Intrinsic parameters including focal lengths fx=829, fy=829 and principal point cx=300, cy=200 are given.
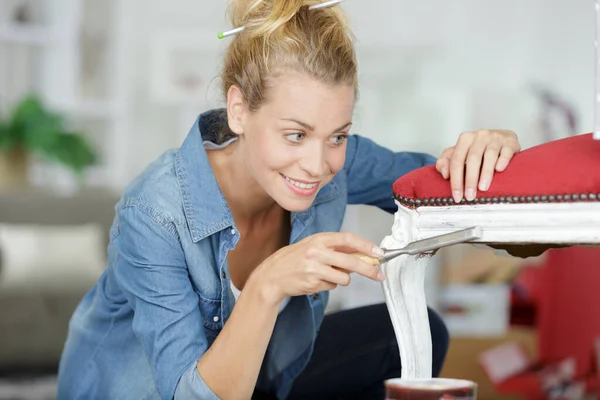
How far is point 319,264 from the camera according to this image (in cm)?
112

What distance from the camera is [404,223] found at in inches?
47.6

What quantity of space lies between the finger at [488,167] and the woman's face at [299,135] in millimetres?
264

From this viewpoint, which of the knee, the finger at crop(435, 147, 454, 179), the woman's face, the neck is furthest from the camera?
the knee

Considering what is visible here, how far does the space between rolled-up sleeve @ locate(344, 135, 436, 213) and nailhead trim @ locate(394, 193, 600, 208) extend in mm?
546

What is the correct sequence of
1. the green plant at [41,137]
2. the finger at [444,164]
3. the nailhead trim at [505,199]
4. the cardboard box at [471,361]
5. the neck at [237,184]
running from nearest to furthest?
1. the nailhead trim at [505,199]
2. the finger at [444,164]
3. the neck at [237,184]
4. the cardboard box at [471,361]
5. the green plant at [41,137]

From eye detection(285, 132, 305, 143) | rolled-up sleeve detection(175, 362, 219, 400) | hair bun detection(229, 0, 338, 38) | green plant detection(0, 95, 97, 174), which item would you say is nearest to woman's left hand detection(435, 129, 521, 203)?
eye detection(285, 132, 305, 143)

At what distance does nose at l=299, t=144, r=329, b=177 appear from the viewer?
1313 mm

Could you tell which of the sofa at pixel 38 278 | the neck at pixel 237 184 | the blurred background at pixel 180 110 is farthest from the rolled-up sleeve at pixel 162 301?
the sofa at pixel 38 278

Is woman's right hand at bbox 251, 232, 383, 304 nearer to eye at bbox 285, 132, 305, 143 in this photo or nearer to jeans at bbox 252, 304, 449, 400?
eye at bbox 285, 132, 305, 143

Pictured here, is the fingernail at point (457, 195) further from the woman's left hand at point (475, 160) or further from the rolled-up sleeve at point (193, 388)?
the rolled-up sleeve at point (193, 388)

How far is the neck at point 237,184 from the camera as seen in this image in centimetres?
157

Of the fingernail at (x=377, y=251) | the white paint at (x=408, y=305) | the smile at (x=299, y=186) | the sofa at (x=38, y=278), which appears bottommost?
the sofa at (x=38, y=278)

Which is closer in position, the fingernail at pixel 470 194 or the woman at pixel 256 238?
the fingernail at pixel 470 194

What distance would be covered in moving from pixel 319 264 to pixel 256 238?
22.6 inches
